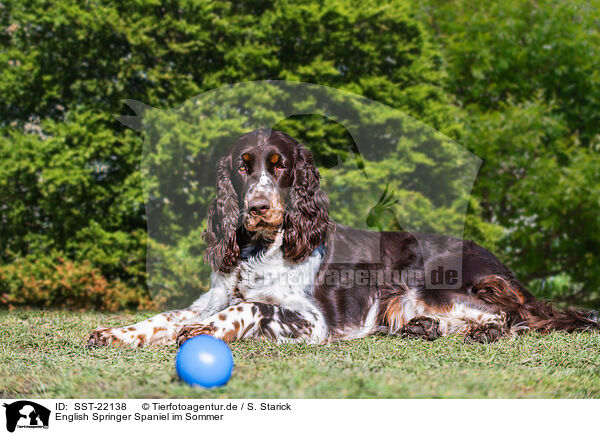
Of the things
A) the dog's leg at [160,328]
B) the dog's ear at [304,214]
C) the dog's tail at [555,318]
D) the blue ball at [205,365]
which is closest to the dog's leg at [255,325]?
the dog's leg at [160,328]

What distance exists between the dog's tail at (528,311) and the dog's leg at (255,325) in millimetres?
1400

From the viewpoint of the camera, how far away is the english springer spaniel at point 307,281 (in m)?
3.55

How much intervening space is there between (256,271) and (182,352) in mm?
1306

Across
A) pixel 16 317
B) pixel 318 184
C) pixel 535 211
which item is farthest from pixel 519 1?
pixel 16 317

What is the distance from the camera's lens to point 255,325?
3.42 meters

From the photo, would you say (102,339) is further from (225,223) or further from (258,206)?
(258,206)

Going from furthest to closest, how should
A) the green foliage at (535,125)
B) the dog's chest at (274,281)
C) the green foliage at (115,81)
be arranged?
the green foliage at (535,125)
the green foliage at (115,81)
the dog's chest at (274,281)

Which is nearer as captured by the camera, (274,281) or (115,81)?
(274,281)

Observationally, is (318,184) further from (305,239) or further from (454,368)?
(454,368)

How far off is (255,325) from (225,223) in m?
0.81
